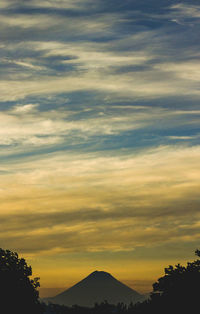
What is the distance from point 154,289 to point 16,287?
915 inches

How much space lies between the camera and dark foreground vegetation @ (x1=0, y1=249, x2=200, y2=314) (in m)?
82.9

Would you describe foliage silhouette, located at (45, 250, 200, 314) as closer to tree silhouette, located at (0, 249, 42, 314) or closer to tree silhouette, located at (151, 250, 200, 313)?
tree silhouette, located at (151, 250, 200, 313)

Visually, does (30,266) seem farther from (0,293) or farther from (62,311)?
(62,311)

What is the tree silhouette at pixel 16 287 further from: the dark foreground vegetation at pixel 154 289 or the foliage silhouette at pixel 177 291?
the foliage silhouette at pixel 177 291

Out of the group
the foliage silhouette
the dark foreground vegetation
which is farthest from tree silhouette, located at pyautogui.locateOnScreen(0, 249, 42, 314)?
the foliage silhouette

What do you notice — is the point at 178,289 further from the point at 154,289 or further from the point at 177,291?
the point at 154,289

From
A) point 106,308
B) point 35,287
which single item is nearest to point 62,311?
point 106,308

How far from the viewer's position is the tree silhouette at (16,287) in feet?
276

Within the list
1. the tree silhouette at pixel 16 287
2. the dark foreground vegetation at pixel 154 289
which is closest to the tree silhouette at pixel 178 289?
the dark foreground vegetation at pixel 154 289

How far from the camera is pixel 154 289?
295ft

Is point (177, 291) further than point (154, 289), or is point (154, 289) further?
point (154, 289)

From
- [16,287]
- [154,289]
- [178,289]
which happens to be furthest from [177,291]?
[16,287]

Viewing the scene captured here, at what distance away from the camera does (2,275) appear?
8650 centimetres

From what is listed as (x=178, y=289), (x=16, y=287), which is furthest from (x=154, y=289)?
(x=16, y=287)
